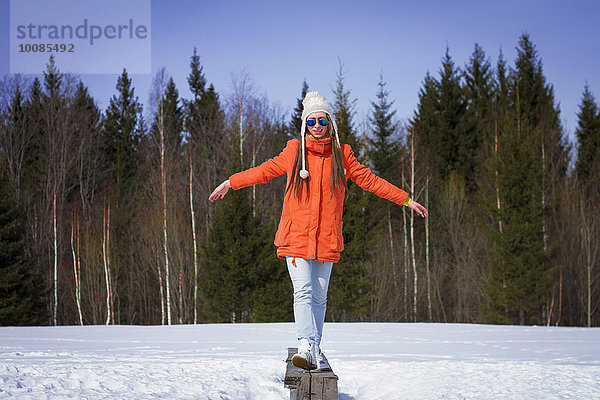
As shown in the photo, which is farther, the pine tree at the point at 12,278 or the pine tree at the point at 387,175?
the pine tree at the point at 387,175

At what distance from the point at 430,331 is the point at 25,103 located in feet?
79.3

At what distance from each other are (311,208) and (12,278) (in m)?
15.6

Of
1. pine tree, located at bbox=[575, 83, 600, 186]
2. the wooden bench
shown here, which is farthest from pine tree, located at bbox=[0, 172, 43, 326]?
pine tree, located at bbox=[575, 83, 600, 186]

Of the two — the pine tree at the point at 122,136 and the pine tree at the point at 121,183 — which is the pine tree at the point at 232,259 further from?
the pine tree at the point at 122,136

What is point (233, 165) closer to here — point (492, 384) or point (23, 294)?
point (23, 294)

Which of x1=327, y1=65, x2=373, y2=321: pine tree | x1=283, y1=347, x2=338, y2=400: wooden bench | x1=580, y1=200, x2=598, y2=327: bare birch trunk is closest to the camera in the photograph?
x1=283, y1=347, x2=338, y2=400: wooden bench

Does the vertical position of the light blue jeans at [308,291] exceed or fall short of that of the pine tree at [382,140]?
it falls short

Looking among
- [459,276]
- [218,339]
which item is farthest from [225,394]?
[459,276]

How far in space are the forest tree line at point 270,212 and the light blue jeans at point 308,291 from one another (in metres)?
12.1

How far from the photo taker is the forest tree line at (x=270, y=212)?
1630 centimetres

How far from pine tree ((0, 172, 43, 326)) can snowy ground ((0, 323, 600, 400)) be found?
32.6 feet

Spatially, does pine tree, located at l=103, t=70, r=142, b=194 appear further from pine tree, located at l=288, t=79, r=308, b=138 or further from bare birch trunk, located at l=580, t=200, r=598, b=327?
bare birch trunk, located at l=580, t=200, r=598, b=327

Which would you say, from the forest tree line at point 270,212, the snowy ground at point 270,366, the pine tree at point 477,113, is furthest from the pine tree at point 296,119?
the snowy ground at point 270,366

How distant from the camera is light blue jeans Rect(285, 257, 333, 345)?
345 centimetres
